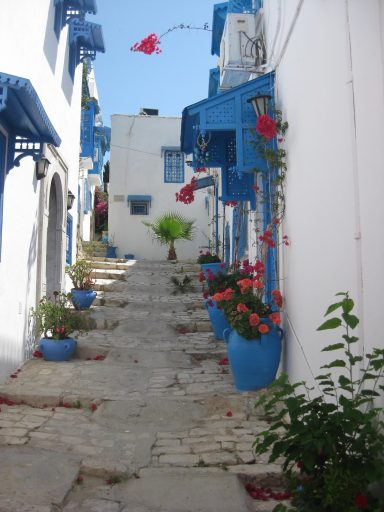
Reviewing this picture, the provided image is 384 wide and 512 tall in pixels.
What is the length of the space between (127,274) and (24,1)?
834 centimetres

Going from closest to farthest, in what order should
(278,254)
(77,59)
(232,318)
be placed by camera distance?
(232,318), (278,254), (77,59)

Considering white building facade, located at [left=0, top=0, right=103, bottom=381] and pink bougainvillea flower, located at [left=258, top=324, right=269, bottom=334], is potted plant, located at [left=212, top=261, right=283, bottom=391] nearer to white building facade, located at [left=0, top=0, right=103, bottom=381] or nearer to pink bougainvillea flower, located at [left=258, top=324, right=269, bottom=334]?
pink bougainvillea flower, located at [left=258, top=324, right=269, bottom=334]

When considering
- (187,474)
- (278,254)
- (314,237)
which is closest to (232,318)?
(278,254)

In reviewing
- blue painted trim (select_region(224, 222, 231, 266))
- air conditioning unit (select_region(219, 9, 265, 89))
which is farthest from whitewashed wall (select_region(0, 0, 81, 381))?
blue painted trim (select_region(224, 222, 231, 266))

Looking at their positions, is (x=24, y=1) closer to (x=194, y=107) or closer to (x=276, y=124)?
(x=194, y=107)

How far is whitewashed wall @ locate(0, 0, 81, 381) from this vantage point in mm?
5395

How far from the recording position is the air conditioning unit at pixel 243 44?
6.83m

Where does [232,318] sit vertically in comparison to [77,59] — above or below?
below

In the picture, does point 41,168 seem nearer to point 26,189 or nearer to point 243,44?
point 26,189

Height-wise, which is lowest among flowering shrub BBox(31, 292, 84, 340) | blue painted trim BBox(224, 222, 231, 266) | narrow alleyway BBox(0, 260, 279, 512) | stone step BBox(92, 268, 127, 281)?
narrow alleyway BBox(0, 260, 279, 512)

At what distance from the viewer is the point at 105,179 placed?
1030 inches

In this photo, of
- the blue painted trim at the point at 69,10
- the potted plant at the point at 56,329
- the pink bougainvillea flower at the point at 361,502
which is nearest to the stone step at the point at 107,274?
the potted plant at the point at 56,329

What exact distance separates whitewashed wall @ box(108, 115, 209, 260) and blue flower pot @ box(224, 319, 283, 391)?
13.3m

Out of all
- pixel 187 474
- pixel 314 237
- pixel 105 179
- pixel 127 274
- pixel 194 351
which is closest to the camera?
pixel 187 474
